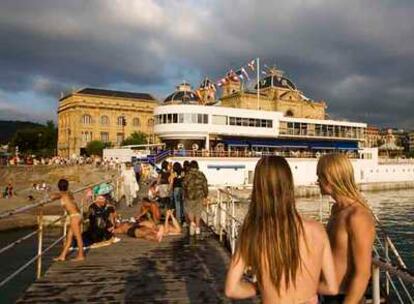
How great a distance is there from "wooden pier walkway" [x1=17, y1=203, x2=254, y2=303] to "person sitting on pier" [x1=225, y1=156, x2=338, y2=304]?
12.9 feet

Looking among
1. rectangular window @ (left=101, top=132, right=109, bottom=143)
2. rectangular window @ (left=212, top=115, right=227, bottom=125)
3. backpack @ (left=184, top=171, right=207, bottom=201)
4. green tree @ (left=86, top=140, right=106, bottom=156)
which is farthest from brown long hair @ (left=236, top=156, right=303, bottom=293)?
rectangular window @ (left=101, top=132, right=109, bottom=143)

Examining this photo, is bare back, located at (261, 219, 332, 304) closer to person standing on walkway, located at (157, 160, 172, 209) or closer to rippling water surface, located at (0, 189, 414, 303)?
rippling water surface, located at (0, 189, 414, 303)

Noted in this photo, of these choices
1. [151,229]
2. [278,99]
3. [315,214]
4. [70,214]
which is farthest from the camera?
[278,99]

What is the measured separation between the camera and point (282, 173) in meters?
2.79

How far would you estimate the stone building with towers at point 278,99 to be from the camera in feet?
318

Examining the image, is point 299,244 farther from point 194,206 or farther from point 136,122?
point 136,122

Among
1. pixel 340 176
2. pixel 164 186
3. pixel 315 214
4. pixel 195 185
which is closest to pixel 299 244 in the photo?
pixel 340 176

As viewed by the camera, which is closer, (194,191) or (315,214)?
(194,191)

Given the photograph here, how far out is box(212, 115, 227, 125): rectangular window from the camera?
50188 mm

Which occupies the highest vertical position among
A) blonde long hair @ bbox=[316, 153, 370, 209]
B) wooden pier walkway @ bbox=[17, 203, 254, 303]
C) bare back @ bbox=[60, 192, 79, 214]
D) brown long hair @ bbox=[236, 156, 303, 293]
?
blonde long hair @ bbox=[316, 153, 370, 209]

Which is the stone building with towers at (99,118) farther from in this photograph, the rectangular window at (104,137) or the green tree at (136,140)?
the green tree at (136,140)

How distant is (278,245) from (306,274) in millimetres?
253

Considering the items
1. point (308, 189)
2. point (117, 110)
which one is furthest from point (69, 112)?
point (308, 189)

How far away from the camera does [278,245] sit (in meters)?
2.76
